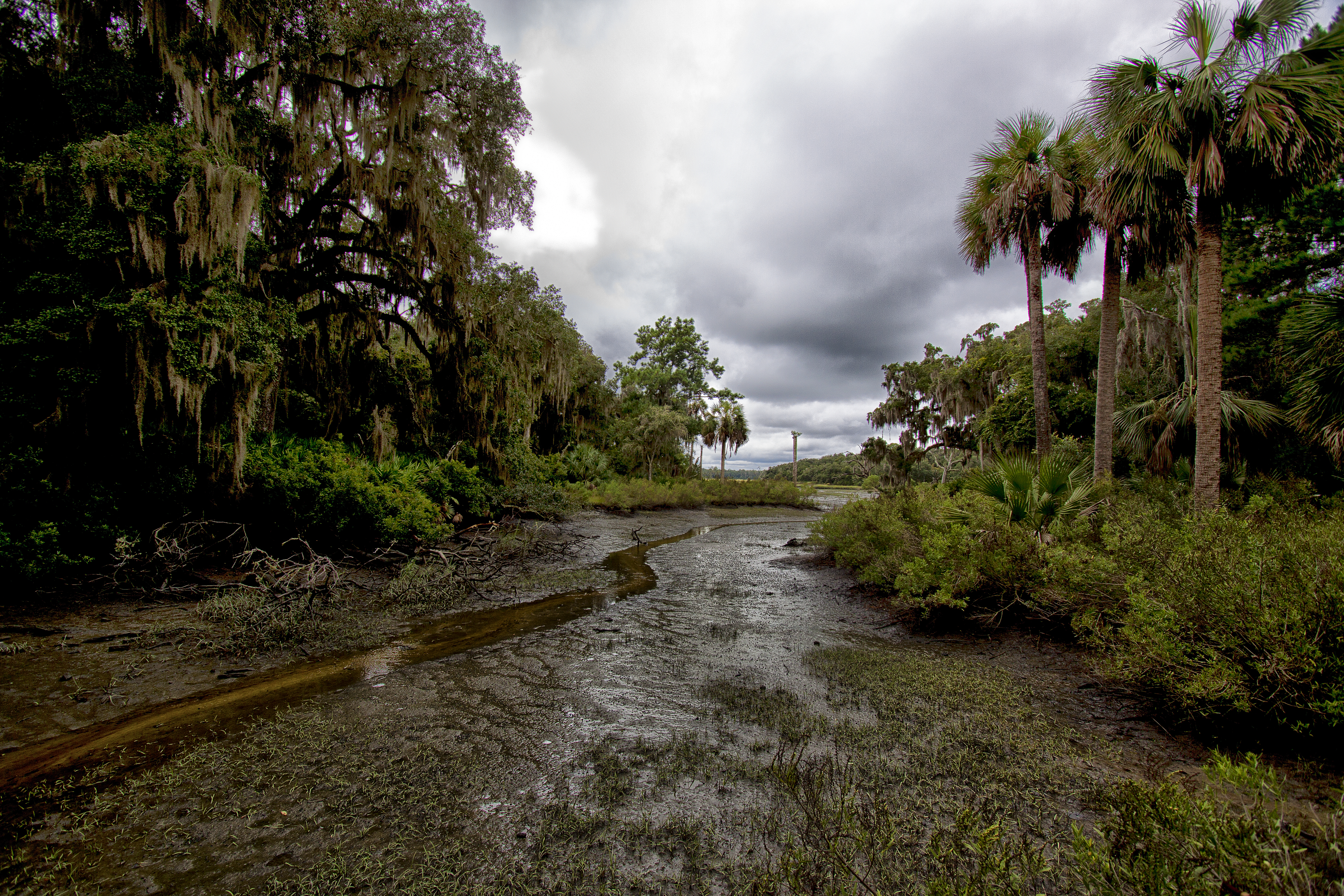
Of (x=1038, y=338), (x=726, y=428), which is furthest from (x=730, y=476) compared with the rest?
(x=1038, y=338)

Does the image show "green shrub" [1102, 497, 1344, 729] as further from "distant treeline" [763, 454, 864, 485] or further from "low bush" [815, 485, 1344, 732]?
"distant treeline" [763, 454, 864, 485]

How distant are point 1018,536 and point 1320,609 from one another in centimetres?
326

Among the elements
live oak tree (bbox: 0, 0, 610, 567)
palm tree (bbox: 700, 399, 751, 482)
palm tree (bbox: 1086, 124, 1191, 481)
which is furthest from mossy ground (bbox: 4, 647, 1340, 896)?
palm tree (bbox: 700, 399, 751, 482)

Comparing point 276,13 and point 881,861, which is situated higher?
point 276,13

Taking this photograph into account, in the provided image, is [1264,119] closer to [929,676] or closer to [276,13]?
[929,676]

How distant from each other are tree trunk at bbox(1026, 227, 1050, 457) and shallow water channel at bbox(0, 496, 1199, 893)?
7.64m

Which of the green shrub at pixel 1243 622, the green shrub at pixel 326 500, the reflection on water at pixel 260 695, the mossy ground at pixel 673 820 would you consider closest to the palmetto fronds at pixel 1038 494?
the green shrub at pixel 1243 622

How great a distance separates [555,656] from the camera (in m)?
5.72

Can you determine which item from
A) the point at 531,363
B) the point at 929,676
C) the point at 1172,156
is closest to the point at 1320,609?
the point at 929,676

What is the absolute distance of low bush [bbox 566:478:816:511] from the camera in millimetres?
25141

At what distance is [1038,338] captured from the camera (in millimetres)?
11922

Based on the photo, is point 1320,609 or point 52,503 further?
point 52,503

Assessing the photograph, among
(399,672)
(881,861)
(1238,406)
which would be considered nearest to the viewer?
(881,861)

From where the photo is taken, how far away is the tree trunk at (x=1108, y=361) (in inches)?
388
